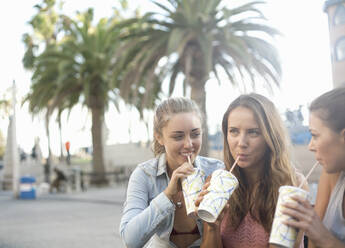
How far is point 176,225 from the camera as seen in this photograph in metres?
2.50

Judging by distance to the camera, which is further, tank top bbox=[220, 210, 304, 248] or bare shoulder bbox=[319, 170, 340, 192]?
tank top bbox=[220, 210, 304, 248]

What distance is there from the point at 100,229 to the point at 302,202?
709 cm

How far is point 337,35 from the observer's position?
4.27 metres

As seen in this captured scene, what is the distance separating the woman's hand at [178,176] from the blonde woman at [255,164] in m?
0.22

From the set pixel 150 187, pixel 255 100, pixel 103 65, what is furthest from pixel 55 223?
pixel 103 65

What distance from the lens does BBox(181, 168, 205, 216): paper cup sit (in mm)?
2021

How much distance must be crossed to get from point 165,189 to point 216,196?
464 millimetres

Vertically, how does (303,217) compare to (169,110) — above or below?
below

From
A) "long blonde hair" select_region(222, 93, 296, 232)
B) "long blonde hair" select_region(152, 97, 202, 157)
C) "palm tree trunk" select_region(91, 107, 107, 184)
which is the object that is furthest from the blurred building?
"palm tree trunk" select_region(91, 107, 107, 184)

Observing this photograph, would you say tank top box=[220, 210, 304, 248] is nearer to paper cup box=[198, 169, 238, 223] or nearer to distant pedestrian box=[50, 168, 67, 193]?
paper cup box=[198, 169, 238, 223]

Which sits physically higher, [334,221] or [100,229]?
[334,221]

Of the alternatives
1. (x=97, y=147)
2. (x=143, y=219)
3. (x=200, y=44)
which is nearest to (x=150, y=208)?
(x=143, y=219)

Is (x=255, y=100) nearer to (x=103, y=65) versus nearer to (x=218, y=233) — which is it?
(x=218, y=233)

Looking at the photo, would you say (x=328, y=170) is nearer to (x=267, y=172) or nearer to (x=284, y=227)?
(x=284, y=227)
